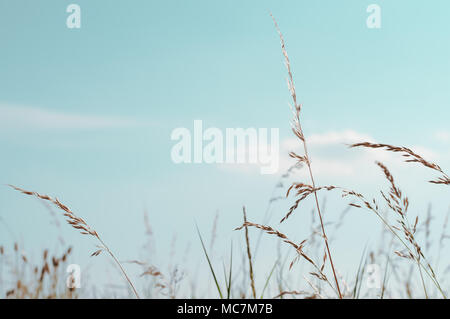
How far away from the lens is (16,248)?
3.89 m

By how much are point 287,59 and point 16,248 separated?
2.87 meters

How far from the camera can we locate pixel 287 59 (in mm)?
1887

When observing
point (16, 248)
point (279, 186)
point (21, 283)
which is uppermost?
point (279, 186)

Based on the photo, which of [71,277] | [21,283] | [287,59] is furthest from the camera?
[21,283]

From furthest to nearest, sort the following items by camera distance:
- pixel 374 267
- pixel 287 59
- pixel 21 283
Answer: pixel 21 283 < pixel 374 267 < pixel 287 59

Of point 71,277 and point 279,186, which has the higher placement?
point 279,186

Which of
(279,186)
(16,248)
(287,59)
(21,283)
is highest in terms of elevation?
(287,59)
